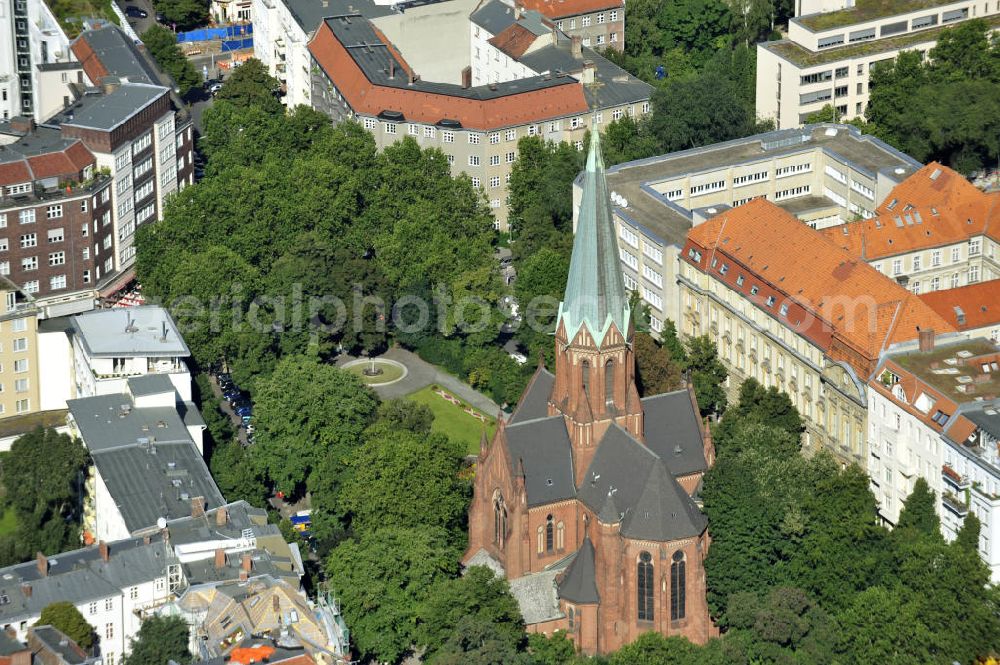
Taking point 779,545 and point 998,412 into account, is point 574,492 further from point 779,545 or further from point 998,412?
point 998,412

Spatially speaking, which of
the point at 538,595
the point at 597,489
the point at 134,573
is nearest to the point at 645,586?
the point at 597,489

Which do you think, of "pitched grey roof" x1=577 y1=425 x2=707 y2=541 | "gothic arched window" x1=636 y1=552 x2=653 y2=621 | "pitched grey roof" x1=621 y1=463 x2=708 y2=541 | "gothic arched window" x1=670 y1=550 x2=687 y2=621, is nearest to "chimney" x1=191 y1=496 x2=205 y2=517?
"pitched grey roof" x1=577 y1=425 x2=707 y2=541

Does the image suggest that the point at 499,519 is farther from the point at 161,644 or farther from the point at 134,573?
the point at 134,573

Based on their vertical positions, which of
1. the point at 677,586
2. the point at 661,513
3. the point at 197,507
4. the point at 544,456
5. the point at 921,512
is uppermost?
the point at 544,456

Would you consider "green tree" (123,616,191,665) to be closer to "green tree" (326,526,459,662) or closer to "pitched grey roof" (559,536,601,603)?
"green tree" (326,526,459,662)

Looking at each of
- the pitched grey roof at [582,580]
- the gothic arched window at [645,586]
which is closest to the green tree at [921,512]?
the gothic arched window at [645,586]
